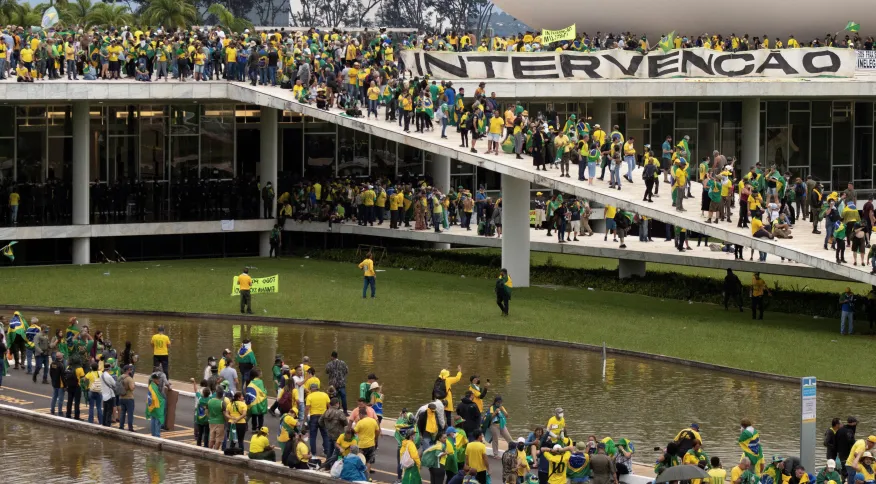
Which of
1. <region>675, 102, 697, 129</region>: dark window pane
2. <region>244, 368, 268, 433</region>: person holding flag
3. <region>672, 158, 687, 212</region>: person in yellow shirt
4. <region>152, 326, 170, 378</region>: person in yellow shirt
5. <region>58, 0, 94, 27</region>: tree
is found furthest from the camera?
<region>58, 0, 94, 27</region>: tree

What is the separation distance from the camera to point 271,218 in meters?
50.5

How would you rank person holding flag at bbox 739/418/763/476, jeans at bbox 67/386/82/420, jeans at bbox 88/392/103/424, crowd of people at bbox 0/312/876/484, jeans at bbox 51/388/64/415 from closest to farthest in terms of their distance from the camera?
1. crowd of people at bbox 0/312/876/484
2. person holding flag at bbox 739/418/763/476
3. jeans at bbox 88/392/103/424
4. jeans at bbox 67/386/82/420
5. jeans at bbox 51/388/64/415

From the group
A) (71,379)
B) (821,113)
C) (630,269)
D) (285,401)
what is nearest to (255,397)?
(285,401)

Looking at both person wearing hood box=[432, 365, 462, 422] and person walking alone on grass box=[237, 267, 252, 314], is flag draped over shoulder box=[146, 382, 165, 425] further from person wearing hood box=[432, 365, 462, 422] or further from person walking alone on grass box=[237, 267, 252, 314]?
person walking alone on grass box=[237, 267, 252, 314]

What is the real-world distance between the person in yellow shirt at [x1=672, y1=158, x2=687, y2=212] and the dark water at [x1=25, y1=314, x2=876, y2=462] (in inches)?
245

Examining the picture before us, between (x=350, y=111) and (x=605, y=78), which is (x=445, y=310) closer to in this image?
(x=350, y=111)

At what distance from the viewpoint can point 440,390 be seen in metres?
23.4

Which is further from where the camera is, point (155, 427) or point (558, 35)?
point (558, 35)

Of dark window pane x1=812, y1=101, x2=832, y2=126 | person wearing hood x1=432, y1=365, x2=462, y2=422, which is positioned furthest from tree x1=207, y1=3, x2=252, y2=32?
person wearing hood x1=432, y1=365, x2=462, y2=422

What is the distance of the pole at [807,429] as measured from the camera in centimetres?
2147

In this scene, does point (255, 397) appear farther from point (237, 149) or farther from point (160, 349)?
point (237, 149)

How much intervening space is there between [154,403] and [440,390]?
4.59 m

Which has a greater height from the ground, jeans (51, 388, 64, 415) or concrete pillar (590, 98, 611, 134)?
concrete pillar (590, 98, 611, 134)

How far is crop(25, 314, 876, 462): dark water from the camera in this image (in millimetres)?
25500
